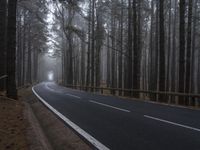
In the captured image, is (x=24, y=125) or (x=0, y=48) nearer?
(x=24, y=125)

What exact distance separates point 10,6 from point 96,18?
2525 centimetres

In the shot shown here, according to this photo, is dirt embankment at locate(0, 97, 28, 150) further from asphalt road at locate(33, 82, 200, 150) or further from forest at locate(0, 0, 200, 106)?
forest at locate(0, 0, 200, 106)

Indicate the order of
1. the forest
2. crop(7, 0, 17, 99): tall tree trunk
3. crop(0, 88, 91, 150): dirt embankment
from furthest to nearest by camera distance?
the forest < crop(7, 0, 17, 99): tall tree trunk < crop(0, 88, 91, 150): dirt embankment

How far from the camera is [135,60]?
2500 centimetres

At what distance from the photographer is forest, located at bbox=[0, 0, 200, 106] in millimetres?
19328

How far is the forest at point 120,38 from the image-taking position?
761 inches

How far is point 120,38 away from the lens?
40.5m

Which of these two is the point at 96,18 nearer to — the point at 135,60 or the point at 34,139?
the point at 135,60

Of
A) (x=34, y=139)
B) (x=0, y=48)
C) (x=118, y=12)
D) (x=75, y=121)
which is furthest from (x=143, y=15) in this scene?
(x=34, y=139)

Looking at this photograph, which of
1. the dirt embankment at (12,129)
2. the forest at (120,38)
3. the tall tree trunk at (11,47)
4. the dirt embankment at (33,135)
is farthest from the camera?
the forest at (120,38)

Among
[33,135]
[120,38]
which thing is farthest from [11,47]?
[120,38]

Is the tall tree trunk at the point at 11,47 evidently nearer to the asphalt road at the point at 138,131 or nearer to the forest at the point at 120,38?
the forest at the point at 120,38

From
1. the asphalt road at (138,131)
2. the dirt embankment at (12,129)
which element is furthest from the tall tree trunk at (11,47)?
the asphalt road at (138,131)

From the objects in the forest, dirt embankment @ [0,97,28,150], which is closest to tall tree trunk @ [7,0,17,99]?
the forest
